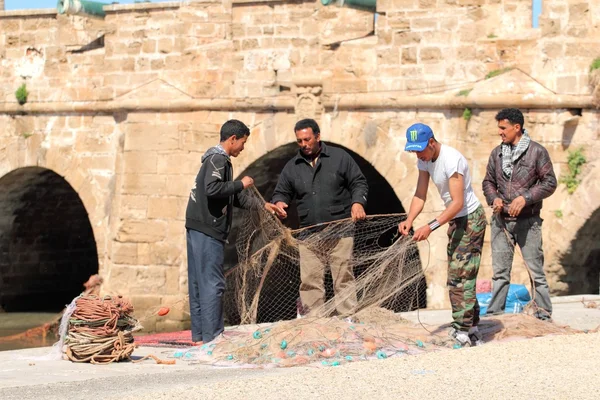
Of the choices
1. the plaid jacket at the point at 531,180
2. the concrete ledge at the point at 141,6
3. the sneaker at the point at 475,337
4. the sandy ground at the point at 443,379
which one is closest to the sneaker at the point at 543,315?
the plaid jacket at the point at 531,180

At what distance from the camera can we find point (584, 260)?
13.1 meters

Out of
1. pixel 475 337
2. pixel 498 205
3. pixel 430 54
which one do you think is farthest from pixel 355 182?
pixel 430 54

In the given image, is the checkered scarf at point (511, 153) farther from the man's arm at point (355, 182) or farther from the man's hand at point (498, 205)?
the man's arm at point (355, 182)

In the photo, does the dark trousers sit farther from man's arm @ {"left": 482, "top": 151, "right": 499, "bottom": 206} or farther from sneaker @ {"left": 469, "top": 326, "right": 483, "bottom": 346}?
man's arm @ {"left": 482, "top": 151, "right": 499, "bottom": 206}

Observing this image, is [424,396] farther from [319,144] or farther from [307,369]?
[319,144]

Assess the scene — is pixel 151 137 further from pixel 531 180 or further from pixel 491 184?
pixel 531 180

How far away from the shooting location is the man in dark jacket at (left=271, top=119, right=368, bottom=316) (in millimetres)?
9164

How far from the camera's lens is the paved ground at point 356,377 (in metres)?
6.54

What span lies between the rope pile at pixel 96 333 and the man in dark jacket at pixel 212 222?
838mm

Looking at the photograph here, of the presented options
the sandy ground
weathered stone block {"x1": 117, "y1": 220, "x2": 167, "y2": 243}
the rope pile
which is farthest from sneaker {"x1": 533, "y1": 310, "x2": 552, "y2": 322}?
weathered stone block {"x1": 117, "y1": 220, "x2": 167, "y2": 243}

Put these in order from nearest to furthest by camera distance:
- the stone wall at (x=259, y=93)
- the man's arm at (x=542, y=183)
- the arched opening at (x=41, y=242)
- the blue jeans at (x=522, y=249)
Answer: the man's arm at (x=542, y=183), the blue jeans at (x=522, y=249), the stone wall at (x=259, y=93), the arched opening at (x=41, y=242)

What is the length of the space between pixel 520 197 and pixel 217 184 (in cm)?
221

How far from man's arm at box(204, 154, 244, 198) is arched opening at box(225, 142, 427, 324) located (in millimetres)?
1502

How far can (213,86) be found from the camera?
15.3 meters
